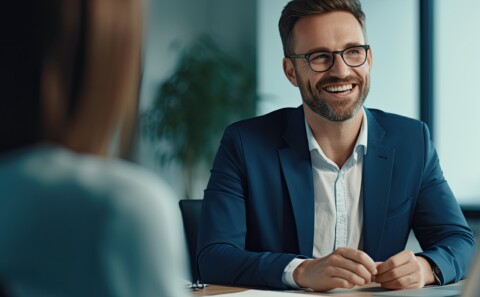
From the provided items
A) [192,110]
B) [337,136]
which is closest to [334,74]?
[337,136]

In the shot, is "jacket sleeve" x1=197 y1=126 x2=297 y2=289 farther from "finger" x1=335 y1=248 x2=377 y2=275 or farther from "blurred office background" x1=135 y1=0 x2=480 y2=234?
"blurred office background" x1=135 y1=0 x2=480 y2=234

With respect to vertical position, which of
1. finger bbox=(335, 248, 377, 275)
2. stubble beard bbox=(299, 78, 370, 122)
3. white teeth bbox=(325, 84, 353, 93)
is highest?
white teeth bbox=(325, 84, 353, 93)

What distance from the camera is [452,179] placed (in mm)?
5363

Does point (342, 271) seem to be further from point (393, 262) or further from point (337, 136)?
point (337, 136)

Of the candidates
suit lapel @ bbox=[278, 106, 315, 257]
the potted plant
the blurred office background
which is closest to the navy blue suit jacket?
suit lapel @ bbox=[278, 106, 315, 257]

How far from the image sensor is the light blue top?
0.57 m

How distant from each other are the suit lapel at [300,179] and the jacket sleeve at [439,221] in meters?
0.34

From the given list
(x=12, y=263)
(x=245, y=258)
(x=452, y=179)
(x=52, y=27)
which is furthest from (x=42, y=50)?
(x=452, y=179)

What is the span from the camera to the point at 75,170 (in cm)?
60

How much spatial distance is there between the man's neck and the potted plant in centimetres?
316

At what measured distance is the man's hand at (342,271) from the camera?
1.88 meters

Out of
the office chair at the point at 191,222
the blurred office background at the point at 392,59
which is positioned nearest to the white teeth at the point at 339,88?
the office chair at the point at 191,222

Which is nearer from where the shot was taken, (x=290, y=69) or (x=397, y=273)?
(x=397, y=273)

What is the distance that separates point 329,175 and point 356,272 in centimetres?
61
